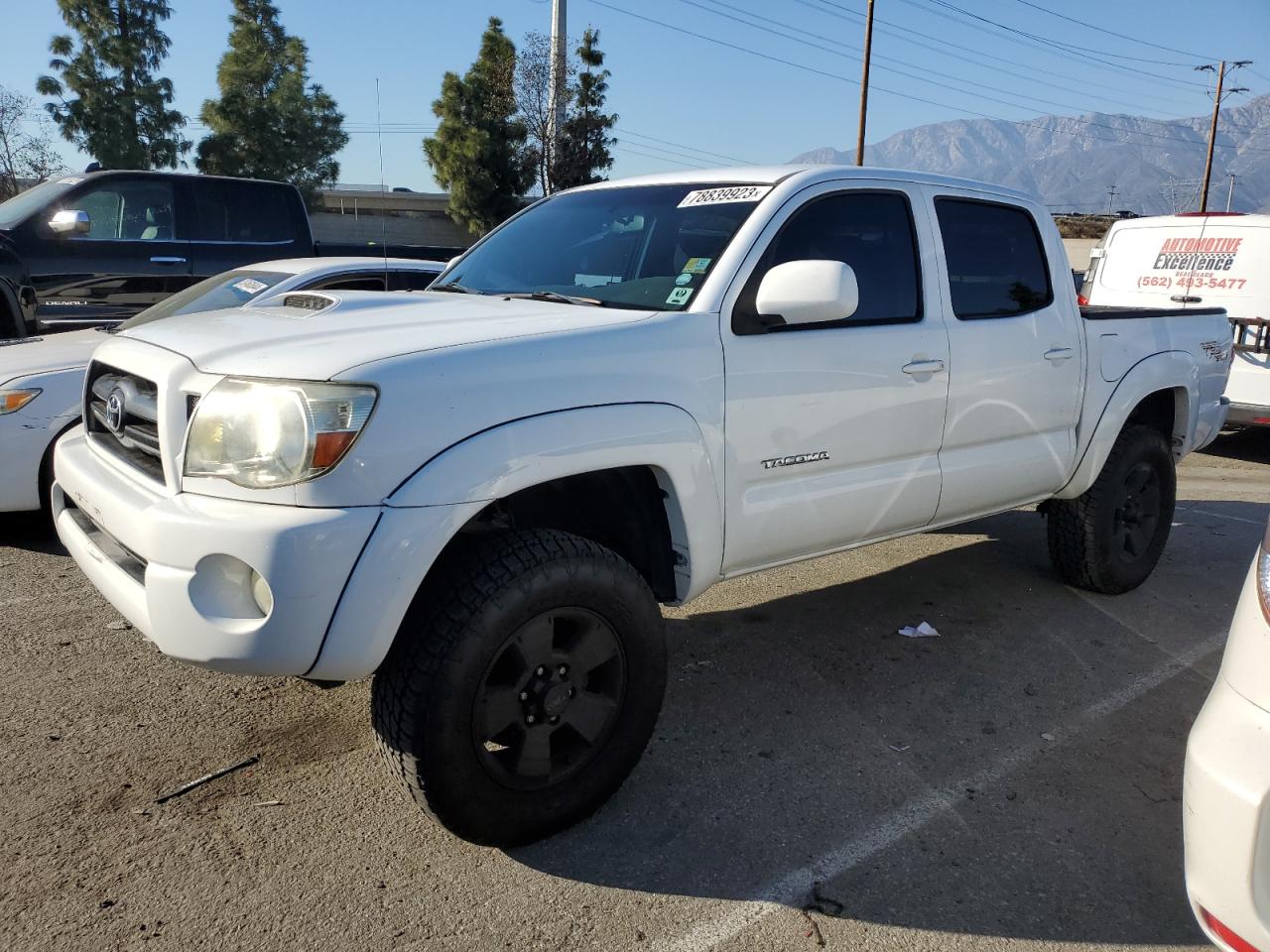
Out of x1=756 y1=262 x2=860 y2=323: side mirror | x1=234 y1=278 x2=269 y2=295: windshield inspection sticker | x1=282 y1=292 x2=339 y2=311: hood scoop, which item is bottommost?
x1=234 y1=278 x2=269 y2=295: windshield inspection sticker

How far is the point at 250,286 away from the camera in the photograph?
584 centimetres

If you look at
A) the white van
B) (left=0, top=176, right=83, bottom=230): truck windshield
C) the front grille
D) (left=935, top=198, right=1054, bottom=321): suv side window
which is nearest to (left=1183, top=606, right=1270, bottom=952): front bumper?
(left=935, top=198, right=1054, bottom=321): suv side window

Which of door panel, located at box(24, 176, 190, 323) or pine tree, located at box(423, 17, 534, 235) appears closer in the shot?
door panel, located at box(24, 176, 190, 323)

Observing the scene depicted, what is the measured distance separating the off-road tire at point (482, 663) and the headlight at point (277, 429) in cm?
48

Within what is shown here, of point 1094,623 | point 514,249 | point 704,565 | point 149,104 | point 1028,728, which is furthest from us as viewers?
point 149,104

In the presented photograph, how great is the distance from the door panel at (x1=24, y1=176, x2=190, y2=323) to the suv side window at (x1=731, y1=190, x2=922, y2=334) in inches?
247

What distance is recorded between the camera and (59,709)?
11.1 ft

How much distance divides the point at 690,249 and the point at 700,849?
1896mm

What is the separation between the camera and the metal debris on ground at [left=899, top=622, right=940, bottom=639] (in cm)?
435

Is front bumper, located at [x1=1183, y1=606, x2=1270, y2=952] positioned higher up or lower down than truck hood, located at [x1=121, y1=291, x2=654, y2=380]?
lower down

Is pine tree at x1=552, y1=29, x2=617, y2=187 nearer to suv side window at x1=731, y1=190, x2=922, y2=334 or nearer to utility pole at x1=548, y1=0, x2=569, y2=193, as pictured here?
utility pole at x1=548, y1=0, x2=569, y2=193

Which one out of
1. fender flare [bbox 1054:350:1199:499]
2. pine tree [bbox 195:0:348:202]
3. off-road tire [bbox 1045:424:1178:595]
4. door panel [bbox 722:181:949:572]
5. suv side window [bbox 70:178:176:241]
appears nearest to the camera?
door panel [bbox 722:181:949:572]

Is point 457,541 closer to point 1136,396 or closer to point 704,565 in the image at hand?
point 704,565

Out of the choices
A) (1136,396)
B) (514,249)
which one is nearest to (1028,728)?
(1136,396)
